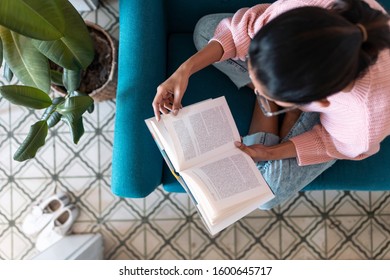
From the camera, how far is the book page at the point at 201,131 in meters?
0.99

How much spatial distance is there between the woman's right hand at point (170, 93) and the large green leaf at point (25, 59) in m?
0.33

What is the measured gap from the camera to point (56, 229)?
1521 millimetres

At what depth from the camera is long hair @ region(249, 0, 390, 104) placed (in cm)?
61

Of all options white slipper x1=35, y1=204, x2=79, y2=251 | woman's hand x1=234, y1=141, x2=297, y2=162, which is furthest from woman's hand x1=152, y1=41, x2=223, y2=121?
white slipper x1=35, y1=204, x2=79, y2=251

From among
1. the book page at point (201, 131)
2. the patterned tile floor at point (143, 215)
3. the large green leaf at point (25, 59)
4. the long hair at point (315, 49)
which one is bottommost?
the patterned tile floor at point (143, 215)

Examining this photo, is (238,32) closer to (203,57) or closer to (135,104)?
(203,57)

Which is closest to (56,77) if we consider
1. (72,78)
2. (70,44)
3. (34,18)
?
(72,78)

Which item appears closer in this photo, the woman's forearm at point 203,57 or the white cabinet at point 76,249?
the woman's forearm at point 203,57

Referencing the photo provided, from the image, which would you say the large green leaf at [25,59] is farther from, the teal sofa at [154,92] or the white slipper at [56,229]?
the white slipper at [56,229]

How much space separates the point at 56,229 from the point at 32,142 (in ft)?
1.85

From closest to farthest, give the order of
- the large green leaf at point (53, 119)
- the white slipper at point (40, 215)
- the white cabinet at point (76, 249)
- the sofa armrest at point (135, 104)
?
the sofa armrest at point (135, 104), the large green leaf at point (53, 119), the white cabinet at point (76, 249), the white slipper at point (40, 215)

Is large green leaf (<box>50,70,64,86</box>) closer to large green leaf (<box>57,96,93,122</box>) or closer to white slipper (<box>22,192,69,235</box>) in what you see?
large green leaf (<box>57,96,93,122</box>)

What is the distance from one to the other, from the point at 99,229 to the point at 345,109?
1.09 m

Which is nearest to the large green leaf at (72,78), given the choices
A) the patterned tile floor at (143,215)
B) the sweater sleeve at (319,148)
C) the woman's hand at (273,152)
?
the patterned tile floor at (143,215)
